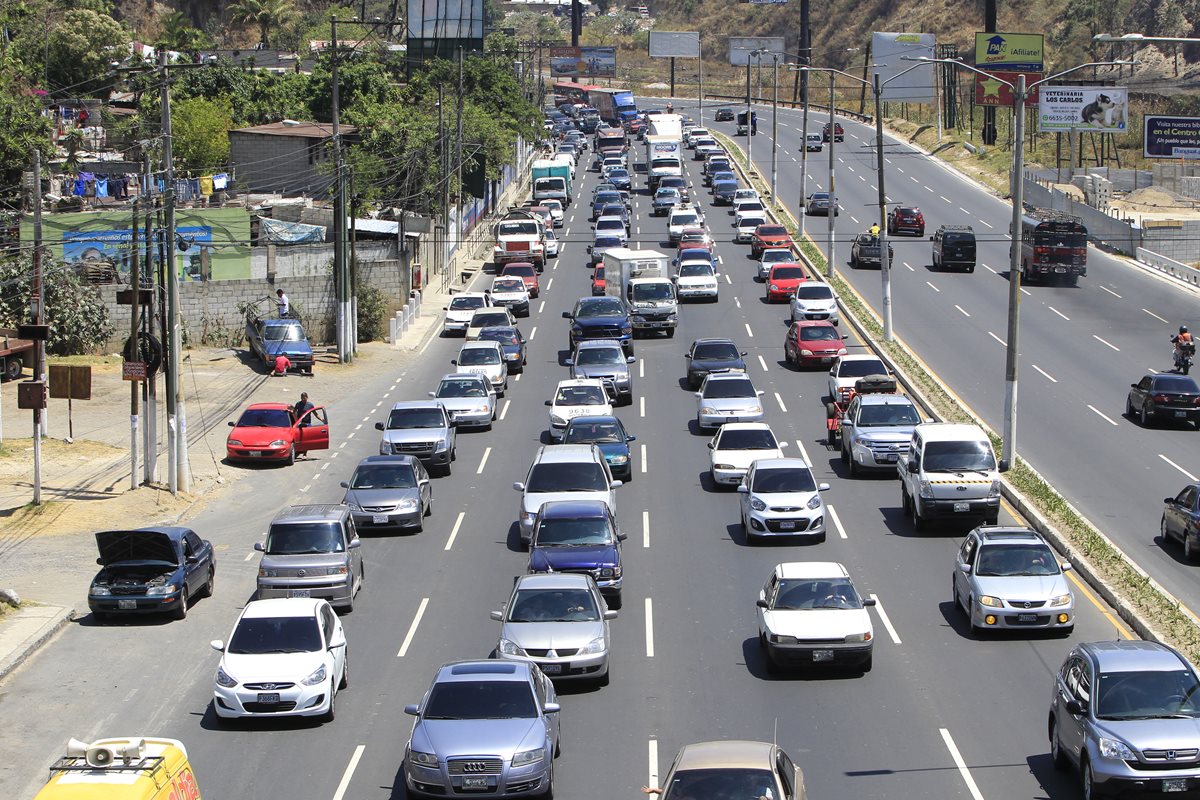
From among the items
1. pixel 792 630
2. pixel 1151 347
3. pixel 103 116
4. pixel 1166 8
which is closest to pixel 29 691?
pixel 792 630

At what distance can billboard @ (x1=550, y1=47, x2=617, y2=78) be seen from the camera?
648 ft

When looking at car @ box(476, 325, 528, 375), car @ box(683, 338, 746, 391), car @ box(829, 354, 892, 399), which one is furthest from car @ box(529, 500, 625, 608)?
car @ box(476, 325, 528, 375)

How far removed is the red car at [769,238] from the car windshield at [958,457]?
39.5m

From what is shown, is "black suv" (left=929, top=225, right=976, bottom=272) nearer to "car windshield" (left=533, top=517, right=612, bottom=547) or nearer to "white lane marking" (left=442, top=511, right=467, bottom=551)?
"white lane marking" (left=442, top=511, right=467, bottom=551)

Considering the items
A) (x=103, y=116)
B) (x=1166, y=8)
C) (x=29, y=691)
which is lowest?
(x=29, y=691)

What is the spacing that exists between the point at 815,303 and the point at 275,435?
21.8 metres

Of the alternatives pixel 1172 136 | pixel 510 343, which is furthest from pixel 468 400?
pixel 1172 136

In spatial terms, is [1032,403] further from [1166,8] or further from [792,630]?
[1166,8]

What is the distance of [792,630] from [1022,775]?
181 inches

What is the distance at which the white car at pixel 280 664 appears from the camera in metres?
20.7

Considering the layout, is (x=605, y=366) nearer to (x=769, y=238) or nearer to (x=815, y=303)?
(x=815, y=303)

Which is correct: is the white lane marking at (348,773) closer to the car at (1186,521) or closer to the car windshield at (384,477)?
the car windshield at (384,477)

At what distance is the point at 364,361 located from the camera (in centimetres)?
5394

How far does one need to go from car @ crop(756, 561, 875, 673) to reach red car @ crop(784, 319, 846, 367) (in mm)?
24568
